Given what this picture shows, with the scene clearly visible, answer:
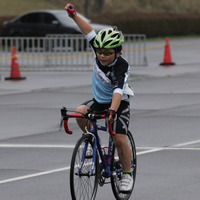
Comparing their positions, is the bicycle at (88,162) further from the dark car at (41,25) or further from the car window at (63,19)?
the car window at (63,19)

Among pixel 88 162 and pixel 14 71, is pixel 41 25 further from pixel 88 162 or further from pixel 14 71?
pixel 88 162

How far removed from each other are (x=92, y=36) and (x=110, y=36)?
582 millimetres

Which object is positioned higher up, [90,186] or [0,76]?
[90,186]

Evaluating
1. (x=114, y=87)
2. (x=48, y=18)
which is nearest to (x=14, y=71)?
(x=48, y=18)

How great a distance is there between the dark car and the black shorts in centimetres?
2953

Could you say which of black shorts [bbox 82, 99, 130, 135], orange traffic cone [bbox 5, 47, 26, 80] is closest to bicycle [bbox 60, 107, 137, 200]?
black shorts [bbox 82, 99, 130, 135]

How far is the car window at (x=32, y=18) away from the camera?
39.7 meters

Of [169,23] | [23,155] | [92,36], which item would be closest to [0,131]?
[23,155]

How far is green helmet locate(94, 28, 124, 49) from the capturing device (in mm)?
8219

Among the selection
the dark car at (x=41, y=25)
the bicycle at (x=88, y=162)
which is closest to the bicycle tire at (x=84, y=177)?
the bicycle at (x=88, y=162)

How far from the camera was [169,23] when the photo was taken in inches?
1929

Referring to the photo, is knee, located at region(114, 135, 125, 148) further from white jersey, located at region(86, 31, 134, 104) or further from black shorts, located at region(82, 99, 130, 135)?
white jersey, located at region(86, 31, 134, 104)

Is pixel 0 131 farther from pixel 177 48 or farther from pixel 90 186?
pixel 177 48

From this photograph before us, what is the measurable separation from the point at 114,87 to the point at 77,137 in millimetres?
5355
